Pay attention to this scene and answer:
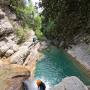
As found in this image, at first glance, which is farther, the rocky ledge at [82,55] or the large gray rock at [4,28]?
the rocky ledge at [82,55]

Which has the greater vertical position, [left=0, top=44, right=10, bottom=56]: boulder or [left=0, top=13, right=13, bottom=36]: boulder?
[left=0, top=13, right=13, bottom=36]: boulder

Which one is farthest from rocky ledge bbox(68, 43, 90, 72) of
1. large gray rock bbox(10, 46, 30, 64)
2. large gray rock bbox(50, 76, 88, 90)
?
large gray rock bbox(50, 76, 88, 90)

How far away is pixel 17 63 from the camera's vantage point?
23031 millimetres

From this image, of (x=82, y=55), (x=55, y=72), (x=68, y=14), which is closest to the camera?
(x=68, y=14)

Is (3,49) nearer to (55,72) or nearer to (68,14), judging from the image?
(55,72)

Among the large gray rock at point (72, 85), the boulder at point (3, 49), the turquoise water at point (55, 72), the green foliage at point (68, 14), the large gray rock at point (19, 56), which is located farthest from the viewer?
the turquoise water at point (55, 72)

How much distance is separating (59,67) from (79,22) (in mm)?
26823

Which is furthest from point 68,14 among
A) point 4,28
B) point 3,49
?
point 4,28

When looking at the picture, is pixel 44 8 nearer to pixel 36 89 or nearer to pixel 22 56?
pixel 36 89

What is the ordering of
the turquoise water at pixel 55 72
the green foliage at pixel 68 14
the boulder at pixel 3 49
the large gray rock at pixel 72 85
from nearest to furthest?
the green foliage at pixel 68 14 < the large gray rock at pixel 72 85 < the boulder at pixel 3 49 < the turquoise water at pixel 55 72

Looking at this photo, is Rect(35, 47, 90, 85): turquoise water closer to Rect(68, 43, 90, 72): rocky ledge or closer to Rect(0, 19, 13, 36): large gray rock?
Rect(68, 43, 90, 72): rocky ledge

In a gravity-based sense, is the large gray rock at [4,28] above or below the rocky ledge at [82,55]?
above

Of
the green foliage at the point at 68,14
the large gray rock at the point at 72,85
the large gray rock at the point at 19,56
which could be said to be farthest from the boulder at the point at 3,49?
the green foliage at the point at 68,14

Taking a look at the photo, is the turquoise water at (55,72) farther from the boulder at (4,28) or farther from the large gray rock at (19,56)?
the boulder at (4,28)
